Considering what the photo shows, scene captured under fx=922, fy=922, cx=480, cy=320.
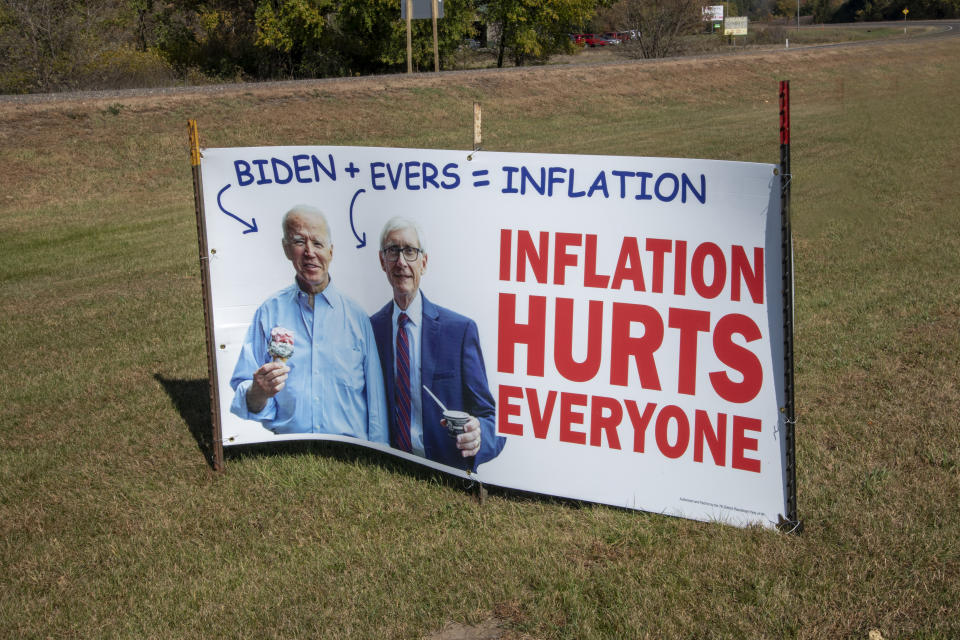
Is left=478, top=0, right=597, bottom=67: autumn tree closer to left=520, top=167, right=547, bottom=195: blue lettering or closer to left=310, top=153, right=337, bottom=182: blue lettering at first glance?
left=310, top=153, right=337, bottom=182: blue lettering

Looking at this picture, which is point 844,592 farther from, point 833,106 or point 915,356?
point 833,106

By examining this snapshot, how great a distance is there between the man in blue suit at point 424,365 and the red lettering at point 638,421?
64 centimetres

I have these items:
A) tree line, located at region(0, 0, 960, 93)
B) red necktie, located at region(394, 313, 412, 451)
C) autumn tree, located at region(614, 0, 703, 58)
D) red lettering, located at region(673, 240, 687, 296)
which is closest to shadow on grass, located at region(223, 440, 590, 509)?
red necktie, located at region(394, 313, 412, 451)

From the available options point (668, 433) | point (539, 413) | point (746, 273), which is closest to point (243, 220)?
point (539, 413)

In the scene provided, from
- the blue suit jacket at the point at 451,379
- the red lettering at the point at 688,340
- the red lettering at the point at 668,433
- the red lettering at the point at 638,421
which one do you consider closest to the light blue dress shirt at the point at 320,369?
the blue suit jacket at the point at 451,379

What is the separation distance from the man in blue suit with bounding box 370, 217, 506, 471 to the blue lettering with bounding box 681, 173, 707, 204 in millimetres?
1134

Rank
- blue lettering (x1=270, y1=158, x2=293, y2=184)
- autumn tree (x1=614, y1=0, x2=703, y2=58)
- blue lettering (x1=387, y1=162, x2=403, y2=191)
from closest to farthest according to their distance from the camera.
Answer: blue lettering (x1=387, y1=162, x2=403, y2=191) → blue lettering (x1=270, y1=158, x2=293, y2=184) → autumn tree (x1=614, y1=0, x2=703, y2=58)

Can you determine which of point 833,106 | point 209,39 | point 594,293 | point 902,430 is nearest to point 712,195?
point 594,293

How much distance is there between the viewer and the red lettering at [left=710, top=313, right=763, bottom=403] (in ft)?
12.4

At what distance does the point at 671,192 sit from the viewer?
3859 mm

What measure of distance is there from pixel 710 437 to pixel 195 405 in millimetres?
3475

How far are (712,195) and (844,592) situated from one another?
63.8 inches

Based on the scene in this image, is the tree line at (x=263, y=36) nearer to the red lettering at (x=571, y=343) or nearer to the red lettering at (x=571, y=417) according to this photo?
the red lettering at (x=571, y=343)

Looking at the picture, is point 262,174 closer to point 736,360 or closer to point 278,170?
point 278,170
